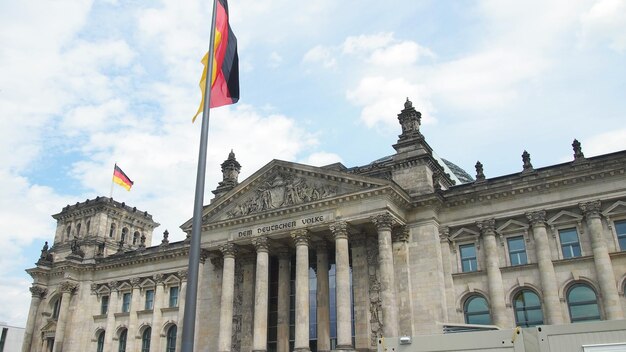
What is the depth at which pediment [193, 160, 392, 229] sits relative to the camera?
37875 mm

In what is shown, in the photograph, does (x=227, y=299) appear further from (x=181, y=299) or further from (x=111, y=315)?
(x=111, y=315)

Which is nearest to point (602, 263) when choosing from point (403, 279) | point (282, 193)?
point (403, 279)

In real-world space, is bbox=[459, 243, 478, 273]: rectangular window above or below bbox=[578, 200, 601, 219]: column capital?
below

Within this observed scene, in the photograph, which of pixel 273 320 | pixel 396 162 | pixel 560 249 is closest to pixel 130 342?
pixel 273 320

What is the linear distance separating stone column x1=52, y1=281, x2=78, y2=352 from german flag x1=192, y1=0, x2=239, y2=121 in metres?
41.6

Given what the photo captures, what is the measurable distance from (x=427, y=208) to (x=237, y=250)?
550 inches

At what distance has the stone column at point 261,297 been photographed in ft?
122

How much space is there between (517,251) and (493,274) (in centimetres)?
220

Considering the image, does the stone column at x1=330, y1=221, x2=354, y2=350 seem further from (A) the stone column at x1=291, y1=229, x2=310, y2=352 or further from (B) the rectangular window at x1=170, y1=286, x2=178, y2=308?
(B) the rectangular window at x1=170, y1=286, x2=178, y2=308

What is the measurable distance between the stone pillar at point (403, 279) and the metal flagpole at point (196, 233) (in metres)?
22.3

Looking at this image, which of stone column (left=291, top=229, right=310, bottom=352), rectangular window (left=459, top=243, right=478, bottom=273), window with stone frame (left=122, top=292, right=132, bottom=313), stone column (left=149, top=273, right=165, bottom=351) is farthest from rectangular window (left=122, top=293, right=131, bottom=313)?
rectangular window (left=459, top=243, right=478, bottom=273)

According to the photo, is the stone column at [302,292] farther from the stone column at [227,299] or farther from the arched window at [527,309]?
the arched window at [527,309]

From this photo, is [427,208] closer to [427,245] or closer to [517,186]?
[427,245]

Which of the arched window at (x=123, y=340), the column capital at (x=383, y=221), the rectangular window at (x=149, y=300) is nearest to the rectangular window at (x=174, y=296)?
the rectangular window at (x=149, y=300)
